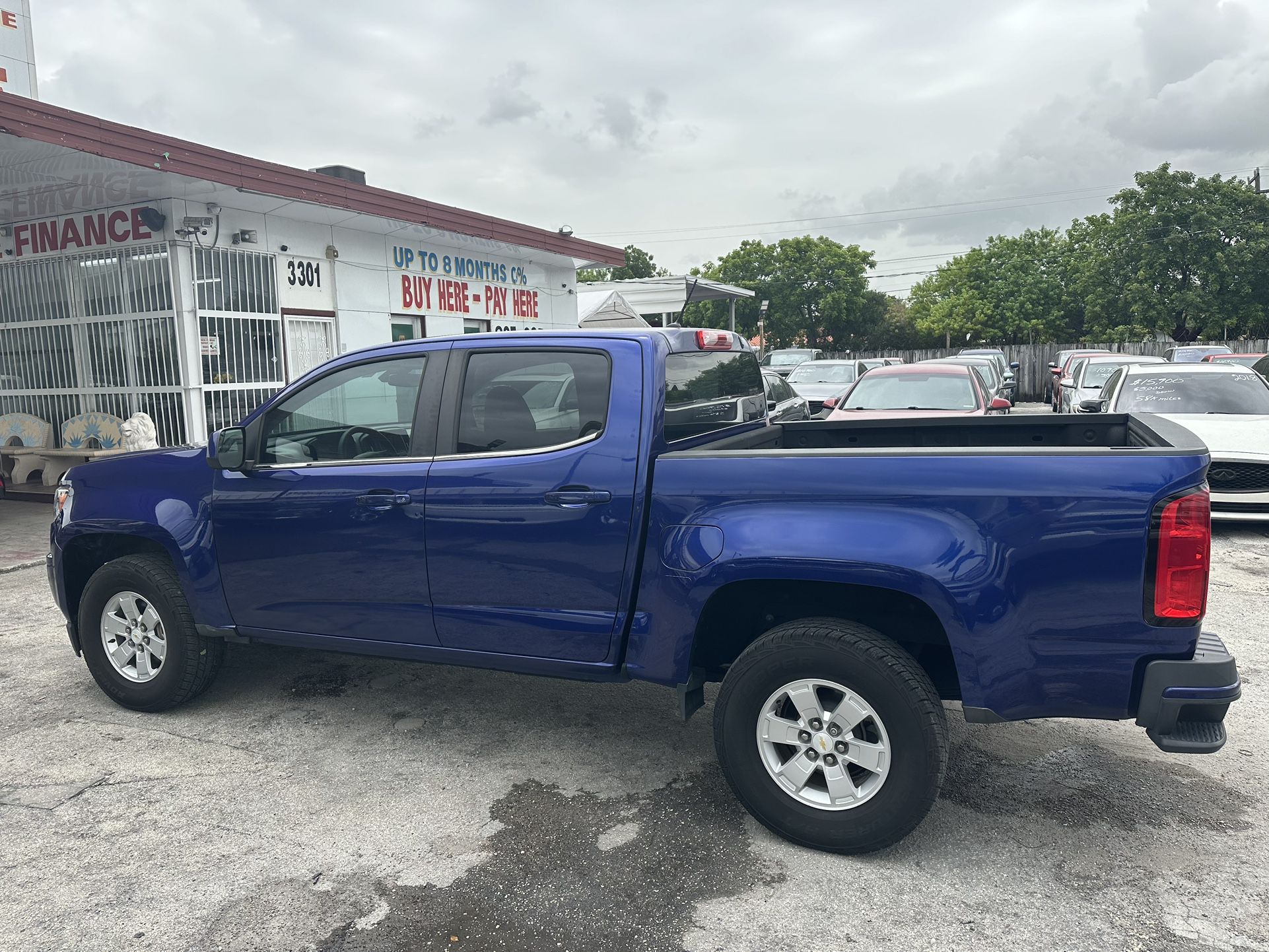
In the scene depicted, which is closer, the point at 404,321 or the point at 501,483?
the point at 501,483

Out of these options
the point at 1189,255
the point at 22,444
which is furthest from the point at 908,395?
the point at 1189,255

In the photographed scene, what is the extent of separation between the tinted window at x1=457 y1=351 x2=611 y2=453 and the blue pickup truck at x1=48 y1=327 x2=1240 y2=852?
0.01m

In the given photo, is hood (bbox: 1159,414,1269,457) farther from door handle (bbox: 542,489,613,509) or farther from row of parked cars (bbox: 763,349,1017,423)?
door handle (bbox: 542,489,613,509)

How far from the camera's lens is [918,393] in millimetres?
11859

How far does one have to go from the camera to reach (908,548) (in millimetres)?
3094

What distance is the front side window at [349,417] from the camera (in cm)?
→ 414

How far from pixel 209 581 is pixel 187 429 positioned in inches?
311

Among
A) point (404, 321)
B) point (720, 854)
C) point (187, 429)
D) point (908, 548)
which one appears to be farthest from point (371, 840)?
point (404, 321)

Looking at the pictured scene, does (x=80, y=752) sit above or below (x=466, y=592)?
below

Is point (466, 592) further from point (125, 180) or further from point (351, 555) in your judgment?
point (125, 180)

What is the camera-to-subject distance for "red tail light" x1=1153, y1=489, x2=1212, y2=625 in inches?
113

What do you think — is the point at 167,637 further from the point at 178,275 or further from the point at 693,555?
the point at 178,275

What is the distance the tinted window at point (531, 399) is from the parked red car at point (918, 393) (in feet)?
26.1

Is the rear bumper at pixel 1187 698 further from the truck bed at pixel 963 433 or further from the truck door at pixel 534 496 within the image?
the truck door at pixel 534 496
